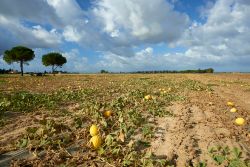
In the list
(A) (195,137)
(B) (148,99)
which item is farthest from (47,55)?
(A) (195,137)

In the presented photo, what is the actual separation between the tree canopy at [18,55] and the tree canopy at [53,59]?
10229mm

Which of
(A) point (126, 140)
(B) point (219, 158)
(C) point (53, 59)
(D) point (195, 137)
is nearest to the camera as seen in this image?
(B) point (219, 158)

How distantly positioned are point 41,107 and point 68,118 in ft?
9.49

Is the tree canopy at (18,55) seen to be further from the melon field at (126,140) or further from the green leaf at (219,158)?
the green leaf at (219,158)

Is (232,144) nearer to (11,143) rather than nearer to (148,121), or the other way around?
(148,121)

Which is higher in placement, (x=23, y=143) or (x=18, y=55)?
(x=18, y=55)

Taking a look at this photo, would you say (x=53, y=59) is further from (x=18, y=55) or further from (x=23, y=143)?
(x=23, y=143)

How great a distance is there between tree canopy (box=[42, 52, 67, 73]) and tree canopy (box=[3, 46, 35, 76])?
33.6 feet

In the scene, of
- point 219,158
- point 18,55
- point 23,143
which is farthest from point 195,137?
point 18,55

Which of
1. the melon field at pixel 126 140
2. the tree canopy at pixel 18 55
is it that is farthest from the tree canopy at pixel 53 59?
the melon field at pixel 126 140

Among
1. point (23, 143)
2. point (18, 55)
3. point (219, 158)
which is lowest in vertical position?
point (219, 158)

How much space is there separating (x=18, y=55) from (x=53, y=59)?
15048 mm

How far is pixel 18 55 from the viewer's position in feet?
262

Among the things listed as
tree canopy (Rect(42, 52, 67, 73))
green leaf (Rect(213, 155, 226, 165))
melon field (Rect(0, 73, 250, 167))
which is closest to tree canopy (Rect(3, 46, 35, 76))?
tree canopy (Rect(42, 52, 67, 73))
